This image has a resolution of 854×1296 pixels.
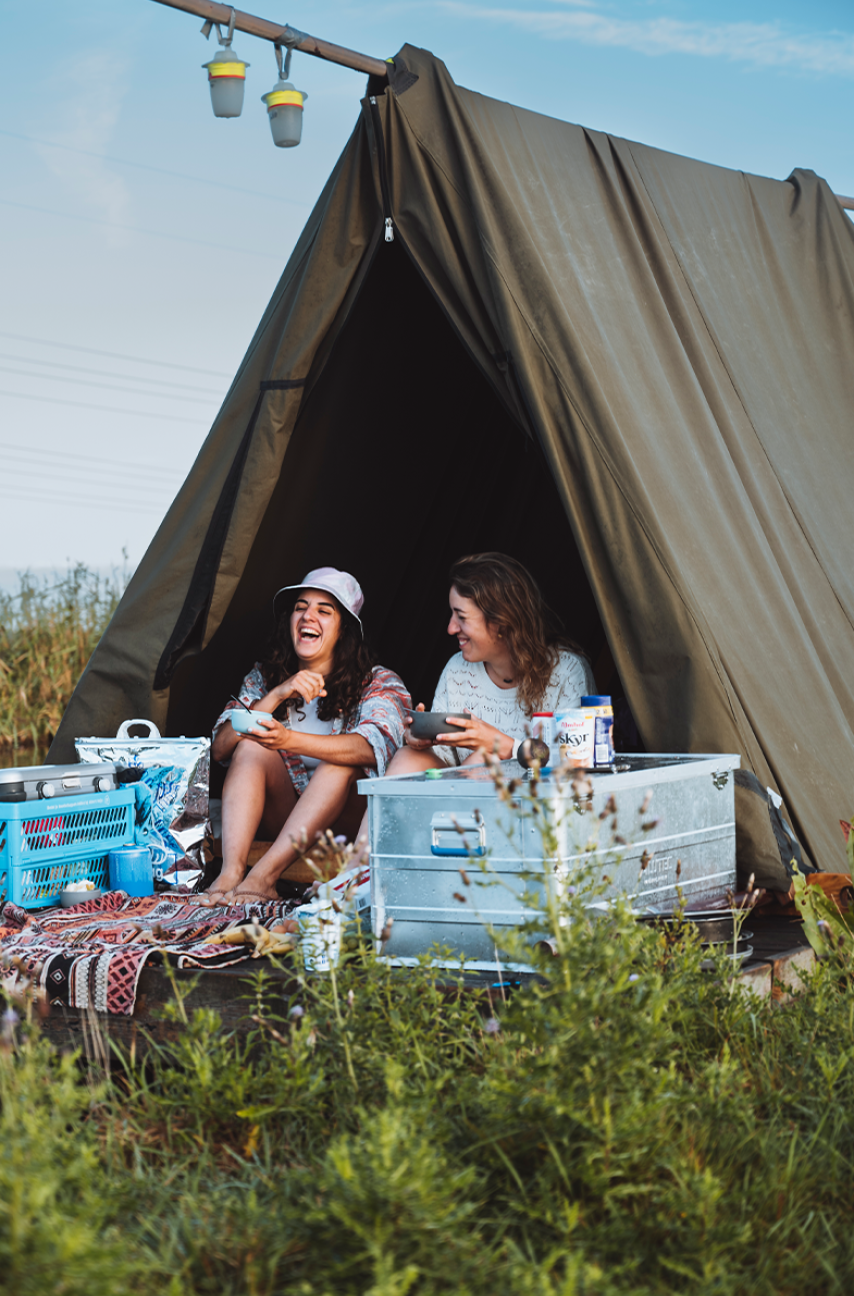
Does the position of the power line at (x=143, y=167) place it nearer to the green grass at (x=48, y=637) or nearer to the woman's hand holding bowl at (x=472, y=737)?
the green grass at (x=48, y=637)

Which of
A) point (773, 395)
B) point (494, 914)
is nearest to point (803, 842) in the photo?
point (494, 914)

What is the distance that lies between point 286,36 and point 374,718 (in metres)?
1.95

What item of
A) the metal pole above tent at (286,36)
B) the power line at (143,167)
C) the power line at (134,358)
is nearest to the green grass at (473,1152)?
the metal pole above tent at (286,36)

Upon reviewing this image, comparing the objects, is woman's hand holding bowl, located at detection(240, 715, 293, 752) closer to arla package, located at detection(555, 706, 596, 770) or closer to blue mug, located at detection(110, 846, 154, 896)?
blue mug, located at detection(110, 846, 154, 896)

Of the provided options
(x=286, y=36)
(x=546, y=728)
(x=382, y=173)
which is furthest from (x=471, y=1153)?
(x=286, y=36)

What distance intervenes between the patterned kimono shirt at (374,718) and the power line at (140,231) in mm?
11883

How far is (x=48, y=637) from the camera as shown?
750cm

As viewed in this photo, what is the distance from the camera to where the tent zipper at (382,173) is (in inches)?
127

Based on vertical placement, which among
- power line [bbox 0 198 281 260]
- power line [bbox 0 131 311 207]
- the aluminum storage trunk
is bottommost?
the aluminum storage trunk

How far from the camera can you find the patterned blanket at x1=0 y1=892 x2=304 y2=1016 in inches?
97.4

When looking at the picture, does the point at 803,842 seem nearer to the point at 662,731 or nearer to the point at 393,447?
the point at 662,731

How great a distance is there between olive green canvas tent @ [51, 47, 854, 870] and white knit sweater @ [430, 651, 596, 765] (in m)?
Result: 0.23

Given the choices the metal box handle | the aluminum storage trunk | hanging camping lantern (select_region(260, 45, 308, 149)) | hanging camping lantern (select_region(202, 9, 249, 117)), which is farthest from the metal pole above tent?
the metal box handle

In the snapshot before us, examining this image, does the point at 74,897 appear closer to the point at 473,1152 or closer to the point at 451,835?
the point at 451,835
